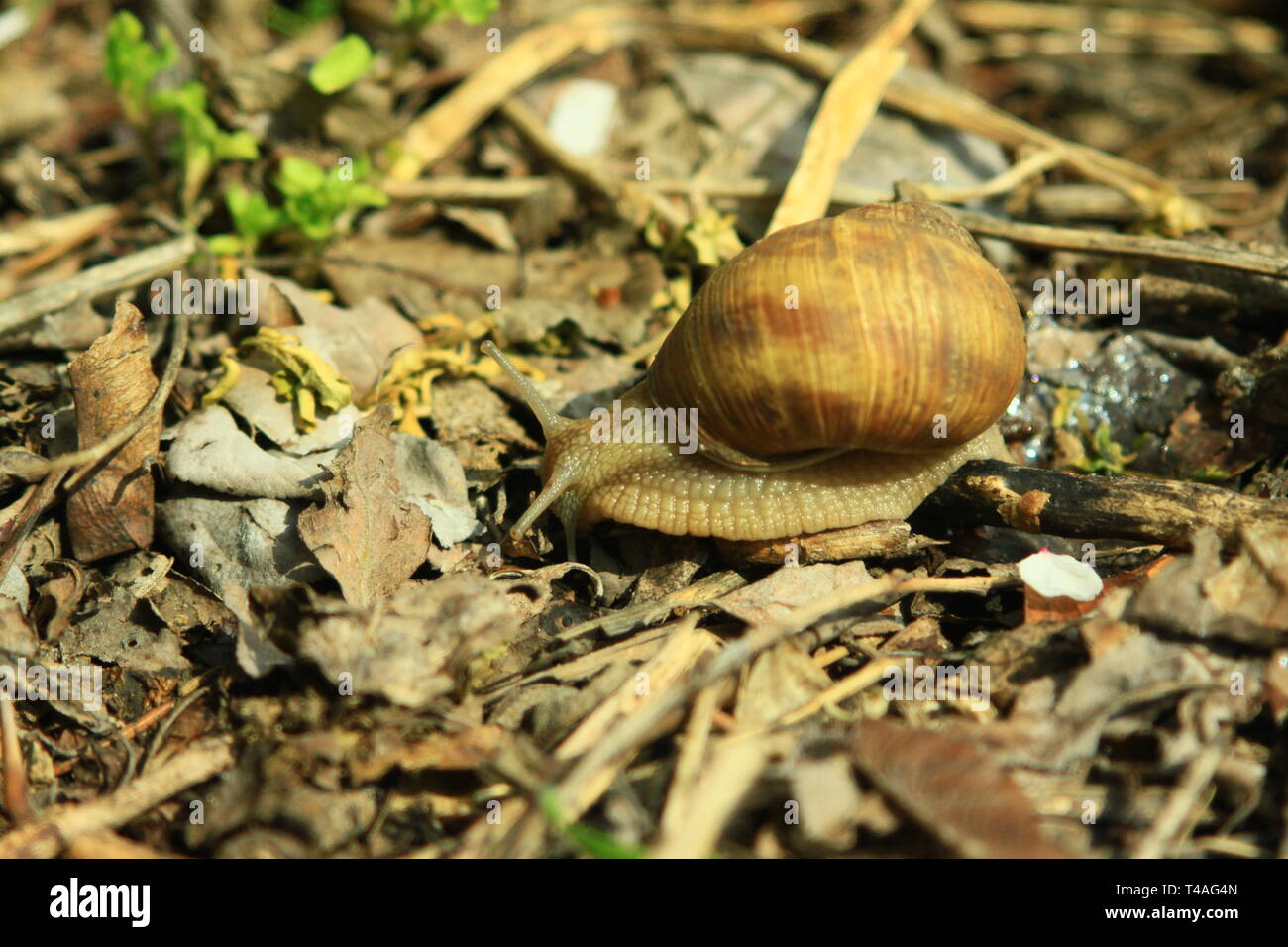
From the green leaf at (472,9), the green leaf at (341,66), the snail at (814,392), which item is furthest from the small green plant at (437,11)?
the snail at (814,392)

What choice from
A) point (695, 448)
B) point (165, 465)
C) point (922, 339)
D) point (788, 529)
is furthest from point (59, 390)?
point (922, 339)

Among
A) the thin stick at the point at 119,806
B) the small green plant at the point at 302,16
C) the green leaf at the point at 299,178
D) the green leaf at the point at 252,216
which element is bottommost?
the thin stick at the point at 119,806

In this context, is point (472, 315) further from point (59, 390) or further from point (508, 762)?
point (508, 762)

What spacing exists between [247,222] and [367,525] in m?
2.35

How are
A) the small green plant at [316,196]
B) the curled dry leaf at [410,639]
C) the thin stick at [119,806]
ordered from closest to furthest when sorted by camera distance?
the thin stick at [119,806] < the curled dry leaf at [410,639] < the small green plant at [316,196]

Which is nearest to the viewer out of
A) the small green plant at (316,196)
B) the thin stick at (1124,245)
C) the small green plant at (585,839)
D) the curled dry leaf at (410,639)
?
the small green plant at (585,839)

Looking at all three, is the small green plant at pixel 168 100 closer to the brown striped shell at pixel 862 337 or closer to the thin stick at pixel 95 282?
the thin stick at pixel 95 282

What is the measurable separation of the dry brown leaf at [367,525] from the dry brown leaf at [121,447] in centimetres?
86

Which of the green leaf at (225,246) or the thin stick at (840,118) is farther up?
the thin stick at (840,118)

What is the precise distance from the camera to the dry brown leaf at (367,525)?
398 cm

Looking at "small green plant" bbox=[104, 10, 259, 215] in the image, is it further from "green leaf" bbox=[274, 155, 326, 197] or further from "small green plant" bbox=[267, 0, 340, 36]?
"small green plant" bbox=[267, 0, 340, 36]

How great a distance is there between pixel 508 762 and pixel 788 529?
5.68 ft

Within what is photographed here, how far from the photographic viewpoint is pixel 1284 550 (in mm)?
3576

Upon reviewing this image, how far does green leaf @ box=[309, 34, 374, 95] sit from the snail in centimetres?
240
